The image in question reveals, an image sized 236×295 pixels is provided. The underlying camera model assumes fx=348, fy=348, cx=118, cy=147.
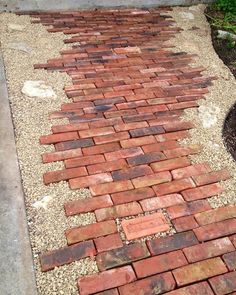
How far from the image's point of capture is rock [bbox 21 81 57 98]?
10.6 feet

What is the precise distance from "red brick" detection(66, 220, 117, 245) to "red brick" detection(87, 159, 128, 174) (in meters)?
0.47

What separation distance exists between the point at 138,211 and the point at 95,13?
3.53 meters

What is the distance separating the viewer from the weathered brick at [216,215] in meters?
2.29

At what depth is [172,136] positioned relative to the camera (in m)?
2.94

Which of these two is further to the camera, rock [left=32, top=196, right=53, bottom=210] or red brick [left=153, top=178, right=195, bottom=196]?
red brick [left=153, top=178, right=195, bottom=196]

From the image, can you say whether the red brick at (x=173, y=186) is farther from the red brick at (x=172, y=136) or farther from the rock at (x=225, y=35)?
the rock at (x=225, y=35)

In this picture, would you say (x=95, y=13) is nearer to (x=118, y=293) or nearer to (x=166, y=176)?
(x=166, y=176)

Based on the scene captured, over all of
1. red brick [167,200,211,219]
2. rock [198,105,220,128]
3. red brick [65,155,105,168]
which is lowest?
red brick [167,200,211,219]

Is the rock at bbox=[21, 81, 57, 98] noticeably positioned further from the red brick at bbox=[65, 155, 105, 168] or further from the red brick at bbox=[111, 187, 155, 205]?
the red brick at bbox=[111, 187, 155, 205]

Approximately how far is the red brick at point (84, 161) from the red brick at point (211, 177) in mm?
723

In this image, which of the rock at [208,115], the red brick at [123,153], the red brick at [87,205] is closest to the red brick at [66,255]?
the red brick at [87,205]

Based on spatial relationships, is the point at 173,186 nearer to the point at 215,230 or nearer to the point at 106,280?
the point at 215,230

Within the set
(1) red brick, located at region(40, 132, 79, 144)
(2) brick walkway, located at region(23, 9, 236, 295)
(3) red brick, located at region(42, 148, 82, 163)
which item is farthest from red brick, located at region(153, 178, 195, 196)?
(1) red brick, located at region(40, 132, 79, 144)

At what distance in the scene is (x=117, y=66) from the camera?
3.80m
